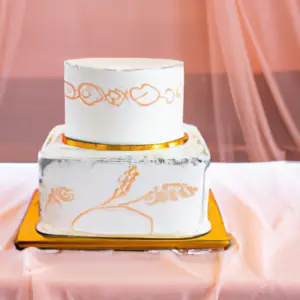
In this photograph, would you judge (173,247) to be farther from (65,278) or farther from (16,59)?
(16,59)

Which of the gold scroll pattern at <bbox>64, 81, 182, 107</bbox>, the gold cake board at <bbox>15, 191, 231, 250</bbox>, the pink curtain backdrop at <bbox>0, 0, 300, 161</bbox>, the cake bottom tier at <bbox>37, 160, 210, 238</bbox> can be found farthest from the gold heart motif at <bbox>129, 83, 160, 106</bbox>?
the pink curtain backdrop at <bbox>0, 0, 300, 161</bbox>

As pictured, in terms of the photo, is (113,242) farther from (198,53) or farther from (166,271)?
(198,53)

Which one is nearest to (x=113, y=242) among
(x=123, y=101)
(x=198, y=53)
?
(x=123, y=101)

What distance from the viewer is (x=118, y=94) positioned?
0.72 metres

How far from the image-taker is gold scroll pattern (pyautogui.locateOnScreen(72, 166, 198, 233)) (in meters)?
0.72

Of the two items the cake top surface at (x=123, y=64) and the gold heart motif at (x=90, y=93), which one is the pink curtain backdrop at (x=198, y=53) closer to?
the cake top surface at (x=123, y=64)

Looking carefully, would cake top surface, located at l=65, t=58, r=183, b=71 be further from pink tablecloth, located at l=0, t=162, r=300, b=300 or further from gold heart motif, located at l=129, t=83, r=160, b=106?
pink tablecloth, located at l=0, t=162, r=300, b=300

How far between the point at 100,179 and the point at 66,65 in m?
0.20

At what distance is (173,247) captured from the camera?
2.37 ft

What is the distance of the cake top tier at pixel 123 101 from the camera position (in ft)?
2.36

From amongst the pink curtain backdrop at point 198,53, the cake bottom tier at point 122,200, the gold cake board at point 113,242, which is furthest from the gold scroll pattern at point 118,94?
the pink curtain backdrop at point 198,53

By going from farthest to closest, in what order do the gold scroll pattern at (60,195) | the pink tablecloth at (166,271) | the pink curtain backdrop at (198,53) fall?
the pink curtain backdrop at (198,53) < the gold scroll pattern at (60,195) < the pink tablecloth at (166,271)

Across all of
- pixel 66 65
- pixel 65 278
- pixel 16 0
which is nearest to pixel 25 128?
pixel 16 0

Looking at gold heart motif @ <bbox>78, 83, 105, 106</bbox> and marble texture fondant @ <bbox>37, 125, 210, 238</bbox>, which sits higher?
gold heart motif @ <bbox>78, 83, 105, 106</bbox>
